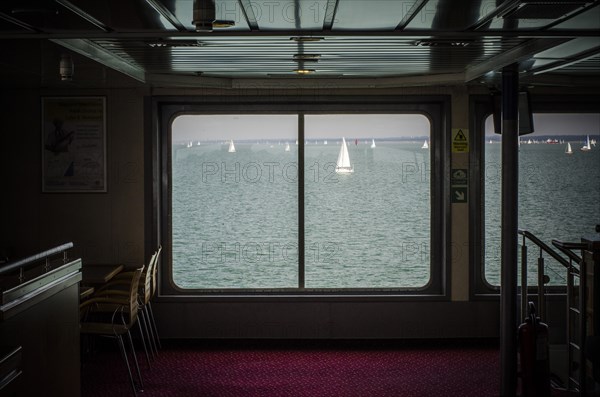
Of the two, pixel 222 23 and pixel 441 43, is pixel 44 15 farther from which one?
pixel 441 43

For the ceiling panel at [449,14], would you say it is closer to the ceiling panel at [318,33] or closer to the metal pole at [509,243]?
the ceiling panel at [318,33]

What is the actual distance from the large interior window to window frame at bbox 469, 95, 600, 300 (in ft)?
0.91

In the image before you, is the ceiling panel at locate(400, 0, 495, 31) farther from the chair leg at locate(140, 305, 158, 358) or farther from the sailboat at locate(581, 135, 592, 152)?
the chair leg at locate(140, 305, 158, 358)

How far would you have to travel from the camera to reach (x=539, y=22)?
4.14 m

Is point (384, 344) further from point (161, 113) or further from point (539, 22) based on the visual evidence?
point (539, 22)

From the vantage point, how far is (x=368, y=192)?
7750 millimetres

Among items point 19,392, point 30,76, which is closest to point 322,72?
point 30,76

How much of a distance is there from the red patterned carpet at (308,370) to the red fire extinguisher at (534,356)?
114cm

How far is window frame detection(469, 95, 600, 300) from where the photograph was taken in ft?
23.9

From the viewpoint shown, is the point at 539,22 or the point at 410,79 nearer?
the point at 539,22

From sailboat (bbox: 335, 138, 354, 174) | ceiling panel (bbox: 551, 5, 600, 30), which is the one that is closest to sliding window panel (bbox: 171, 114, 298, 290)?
sailboat (bbox: 335, 138, 354, 174)

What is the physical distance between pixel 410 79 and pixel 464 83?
21.4 inches

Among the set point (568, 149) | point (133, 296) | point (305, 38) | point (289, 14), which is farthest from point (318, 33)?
point (568, 149)

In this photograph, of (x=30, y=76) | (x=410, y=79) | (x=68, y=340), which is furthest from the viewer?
(x=410, y=79)
